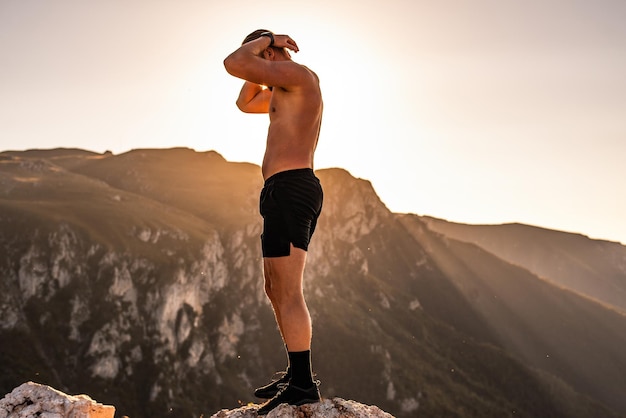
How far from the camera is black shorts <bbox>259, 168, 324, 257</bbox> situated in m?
6.11

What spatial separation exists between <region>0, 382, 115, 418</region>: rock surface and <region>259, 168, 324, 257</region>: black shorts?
267 cm

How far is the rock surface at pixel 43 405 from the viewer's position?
19.4 ft

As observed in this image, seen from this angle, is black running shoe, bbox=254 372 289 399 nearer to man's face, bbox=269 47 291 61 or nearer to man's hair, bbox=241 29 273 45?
man's face, bbox=269 47 291 61

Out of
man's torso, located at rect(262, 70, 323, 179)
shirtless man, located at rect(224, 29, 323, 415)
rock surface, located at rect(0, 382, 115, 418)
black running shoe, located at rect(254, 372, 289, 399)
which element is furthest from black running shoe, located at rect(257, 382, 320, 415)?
man's torso, located at rect(262, 70, 323, 179)

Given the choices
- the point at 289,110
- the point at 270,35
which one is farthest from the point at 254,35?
the point at 289,110

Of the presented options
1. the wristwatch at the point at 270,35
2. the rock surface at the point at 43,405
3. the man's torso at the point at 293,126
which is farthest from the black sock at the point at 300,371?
the wristwatch at the point at 270,35

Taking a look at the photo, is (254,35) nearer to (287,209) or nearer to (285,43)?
(285,43)

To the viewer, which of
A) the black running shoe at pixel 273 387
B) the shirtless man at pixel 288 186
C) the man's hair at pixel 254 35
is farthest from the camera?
the black running shoe at pixel 273 387

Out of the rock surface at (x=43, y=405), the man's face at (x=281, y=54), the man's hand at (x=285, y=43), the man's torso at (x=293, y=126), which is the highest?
the man's hand at (x=285, y=43)

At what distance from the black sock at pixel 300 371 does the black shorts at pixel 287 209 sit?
3.99 ft

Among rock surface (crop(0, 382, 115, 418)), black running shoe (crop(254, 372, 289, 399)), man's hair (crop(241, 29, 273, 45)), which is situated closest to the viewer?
rock surface (crop(0, 382, 115, 418))

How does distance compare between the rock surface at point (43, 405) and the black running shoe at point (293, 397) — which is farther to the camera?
the black running shoe at point (293, 397)

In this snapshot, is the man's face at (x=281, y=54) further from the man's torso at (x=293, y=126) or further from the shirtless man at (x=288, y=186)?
the man's torso at (x=293, y=126)

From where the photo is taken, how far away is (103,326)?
16988 centimetres
